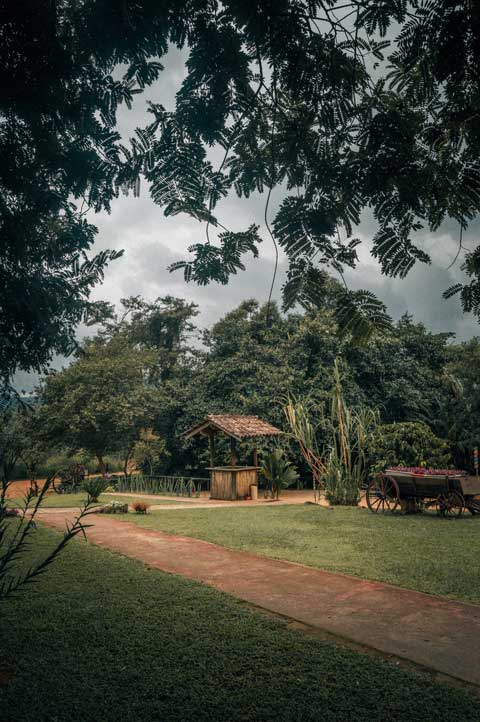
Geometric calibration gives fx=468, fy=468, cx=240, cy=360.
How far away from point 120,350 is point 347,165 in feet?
70.0

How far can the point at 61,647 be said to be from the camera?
3066 millimetres

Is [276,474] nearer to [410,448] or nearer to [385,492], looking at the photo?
[410,448]

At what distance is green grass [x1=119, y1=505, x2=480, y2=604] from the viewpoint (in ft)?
16.4

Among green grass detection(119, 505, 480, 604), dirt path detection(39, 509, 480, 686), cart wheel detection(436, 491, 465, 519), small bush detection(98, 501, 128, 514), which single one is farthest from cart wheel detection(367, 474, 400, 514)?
small bush detection(98, 501, 128, 514)

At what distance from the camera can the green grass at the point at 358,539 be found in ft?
16.4

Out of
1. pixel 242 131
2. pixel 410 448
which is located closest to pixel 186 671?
pixel 242 131

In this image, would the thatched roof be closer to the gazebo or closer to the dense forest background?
the gazebo

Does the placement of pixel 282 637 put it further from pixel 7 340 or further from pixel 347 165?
pixel 347 165

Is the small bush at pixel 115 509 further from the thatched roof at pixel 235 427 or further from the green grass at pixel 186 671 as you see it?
the green grass at pixel 186 671

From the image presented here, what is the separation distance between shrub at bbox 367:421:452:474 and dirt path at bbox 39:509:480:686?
800 cm

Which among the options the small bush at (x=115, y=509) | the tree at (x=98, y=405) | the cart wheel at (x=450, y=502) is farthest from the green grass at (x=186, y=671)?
the tree at (x=98, y=405)

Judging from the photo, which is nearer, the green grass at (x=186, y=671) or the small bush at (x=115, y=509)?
the green grass at (x=186, y=671)

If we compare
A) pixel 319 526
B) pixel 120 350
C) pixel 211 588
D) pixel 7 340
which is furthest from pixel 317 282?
pixel 120 350

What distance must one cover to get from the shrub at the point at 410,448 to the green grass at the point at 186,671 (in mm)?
9859
